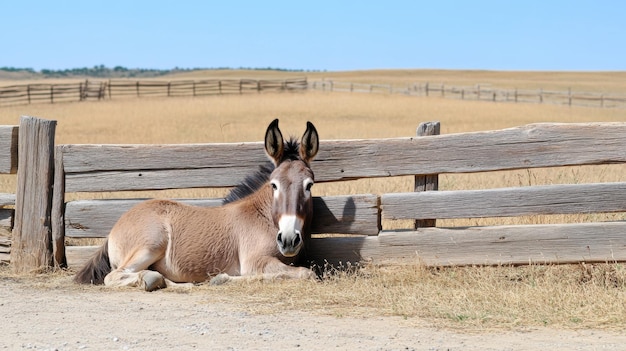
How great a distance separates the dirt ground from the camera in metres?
5.35

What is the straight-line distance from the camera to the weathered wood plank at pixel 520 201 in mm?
7773

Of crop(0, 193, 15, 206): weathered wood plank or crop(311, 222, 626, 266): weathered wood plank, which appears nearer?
crop(311, 222, 626, 266): weathered wood plank

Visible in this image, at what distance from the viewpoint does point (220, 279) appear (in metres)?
7.53

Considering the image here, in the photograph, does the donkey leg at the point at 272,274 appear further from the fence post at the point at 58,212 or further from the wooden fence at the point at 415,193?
the fence post at the point at 58,212

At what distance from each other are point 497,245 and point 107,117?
32.2 metres

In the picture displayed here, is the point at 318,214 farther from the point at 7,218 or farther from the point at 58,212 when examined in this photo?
the point at 7,218

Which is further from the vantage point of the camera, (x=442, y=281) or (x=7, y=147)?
(x=7, y=147)

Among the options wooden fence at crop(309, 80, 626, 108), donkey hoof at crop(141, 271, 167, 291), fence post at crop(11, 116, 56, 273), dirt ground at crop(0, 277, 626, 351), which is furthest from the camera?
wooden fence at crop(309, 80, 626, 108)

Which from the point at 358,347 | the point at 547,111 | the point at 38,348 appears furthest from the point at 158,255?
the point at 547,111

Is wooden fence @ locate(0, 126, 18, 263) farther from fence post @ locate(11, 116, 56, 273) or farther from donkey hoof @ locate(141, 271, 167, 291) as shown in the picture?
donkey hoof @ locate(141, 271, 167, 291)

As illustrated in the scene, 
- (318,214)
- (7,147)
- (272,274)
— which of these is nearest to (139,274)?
(272,274)

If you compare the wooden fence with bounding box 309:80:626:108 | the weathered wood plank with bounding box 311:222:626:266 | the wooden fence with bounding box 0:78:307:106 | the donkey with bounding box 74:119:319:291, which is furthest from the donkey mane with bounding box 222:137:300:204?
the wooden fence with bounding box 309:80:626:108

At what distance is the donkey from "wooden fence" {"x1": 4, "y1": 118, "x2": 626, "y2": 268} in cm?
45

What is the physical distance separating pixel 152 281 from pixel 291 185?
4.93 ft
